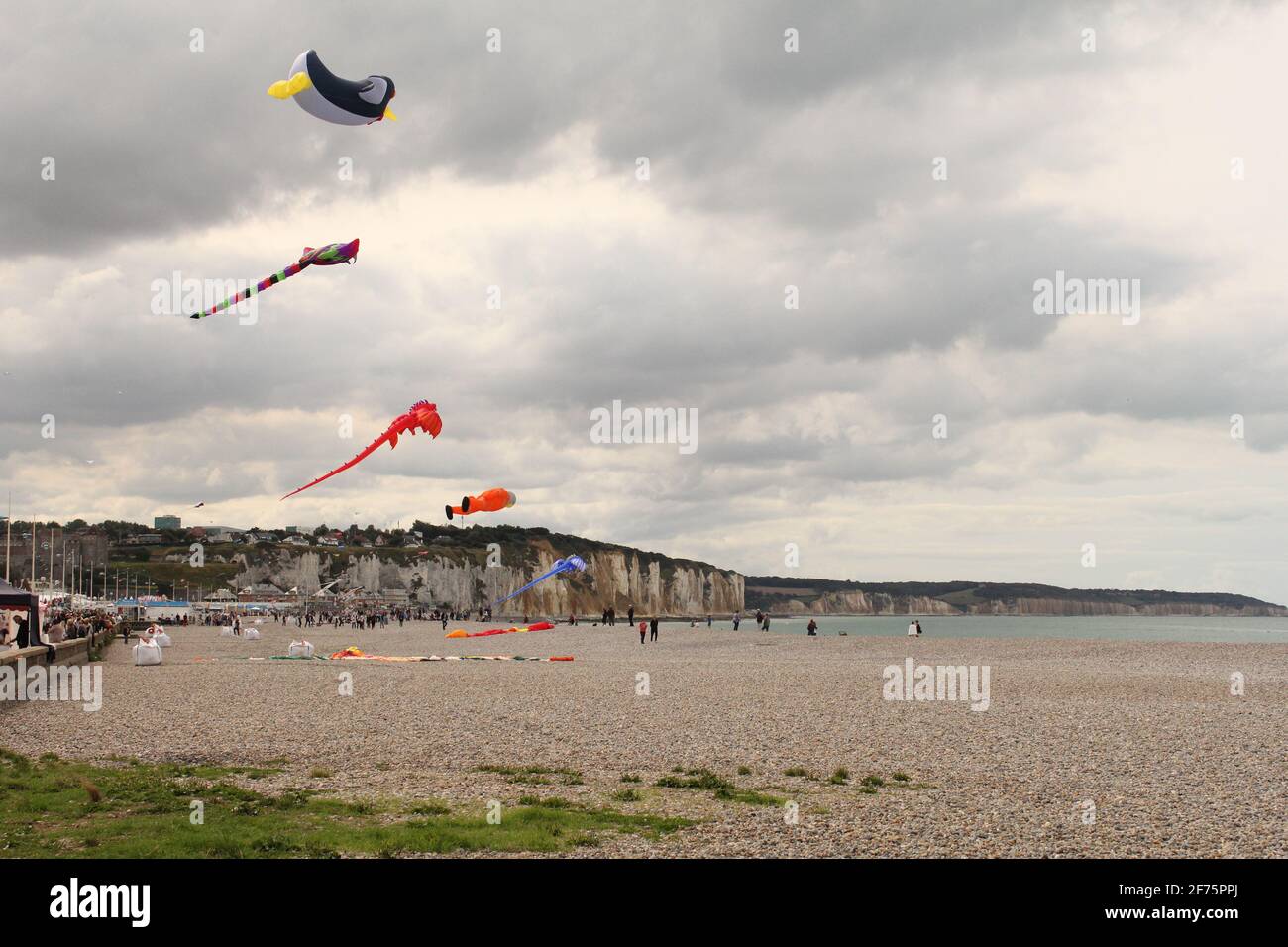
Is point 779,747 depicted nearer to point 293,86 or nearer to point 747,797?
point 747,797

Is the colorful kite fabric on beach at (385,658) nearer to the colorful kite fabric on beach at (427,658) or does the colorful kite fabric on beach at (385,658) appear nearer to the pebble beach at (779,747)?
the colorful kite fabric on beach at (427,658)

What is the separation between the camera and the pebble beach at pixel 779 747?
12055 mm

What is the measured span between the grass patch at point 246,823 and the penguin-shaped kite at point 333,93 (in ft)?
40.7

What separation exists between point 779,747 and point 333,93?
48.8 ft

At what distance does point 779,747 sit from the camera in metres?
18.8

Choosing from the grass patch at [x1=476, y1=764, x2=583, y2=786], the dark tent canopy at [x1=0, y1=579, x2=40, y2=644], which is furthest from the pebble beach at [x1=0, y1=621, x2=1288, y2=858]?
the dark tent canopy at [x1=0, y1=579, x2=40, y2=644]

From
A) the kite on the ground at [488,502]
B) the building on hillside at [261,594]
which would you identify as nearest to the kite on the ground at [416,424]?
the kite on the ground at [488,502]

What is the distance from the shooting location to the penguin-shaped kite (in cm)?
Result: 1945

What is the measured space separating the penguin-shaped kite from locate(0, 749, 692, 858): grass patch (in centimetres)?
1242

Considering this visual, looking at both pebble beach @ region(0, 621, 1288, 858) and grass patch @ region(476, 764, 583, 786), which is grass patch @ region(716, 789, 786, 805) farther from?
grass patch @ region(476, 764, 583, 786)

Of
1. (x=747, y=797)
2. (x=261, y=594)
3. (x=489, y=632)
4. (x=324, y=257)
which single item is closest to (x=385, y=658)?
(x=324, y=257)

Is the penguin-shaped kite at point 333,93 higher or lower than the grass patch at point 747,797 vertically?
higher
